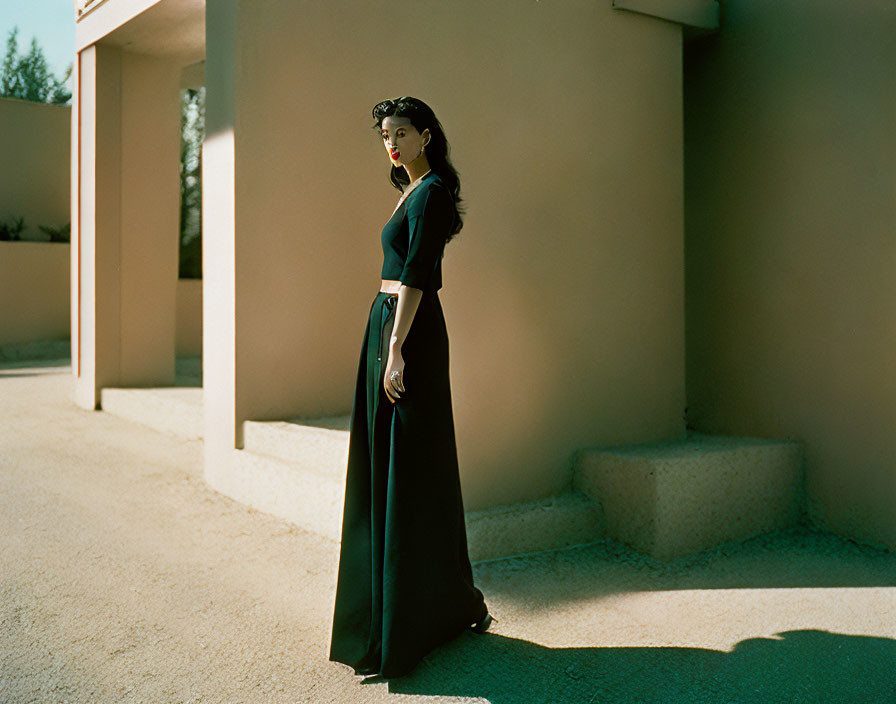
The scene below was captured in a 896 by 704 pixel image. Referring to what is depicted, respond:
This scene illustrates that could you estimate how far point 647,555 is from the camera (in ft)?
12.3

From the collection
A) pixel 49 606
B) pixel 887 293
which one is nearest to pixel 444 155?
pixel 49 606

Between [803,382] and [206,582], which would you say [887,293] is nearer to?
[803,382]

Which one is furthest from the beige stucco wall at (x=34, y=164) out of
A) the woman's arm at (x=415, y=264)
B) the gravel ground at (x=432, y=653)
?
the woman's arm at (x=415, y=264)

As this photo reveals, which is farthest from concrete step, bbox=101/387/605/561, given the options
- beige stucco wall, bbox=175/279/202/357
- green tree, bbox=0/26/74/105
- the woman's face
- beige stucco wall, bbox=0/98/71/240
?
green tree, bbox=0/26/74/105

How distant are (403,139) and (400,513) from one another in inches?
46.9

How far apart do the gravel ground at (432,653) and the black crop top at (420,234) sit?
1.26 metres

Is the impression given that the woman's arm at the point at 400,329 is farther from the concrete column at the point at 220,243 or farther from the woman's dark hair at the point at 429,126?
the concrete column at the point at 220,243

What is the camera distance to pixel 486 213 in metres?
3.69

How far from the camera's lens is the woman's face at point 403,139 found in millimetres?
2641

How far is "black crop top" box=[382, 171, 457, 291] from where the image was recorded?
8.25 feet

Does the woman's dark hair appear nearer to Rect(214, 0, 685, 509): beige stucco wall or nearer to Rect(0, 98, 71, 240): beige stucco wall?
Rect(214, 0, 685, 509): beige stucco wall

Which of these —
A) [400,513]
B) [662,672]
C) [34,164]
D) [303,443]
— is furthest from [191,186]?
[662,672]

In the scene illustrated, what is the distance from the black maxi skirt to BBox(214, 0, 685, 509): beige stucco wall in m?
0.94

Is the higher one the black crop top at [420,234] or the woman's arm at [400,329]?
the black crop top at [420,234]
